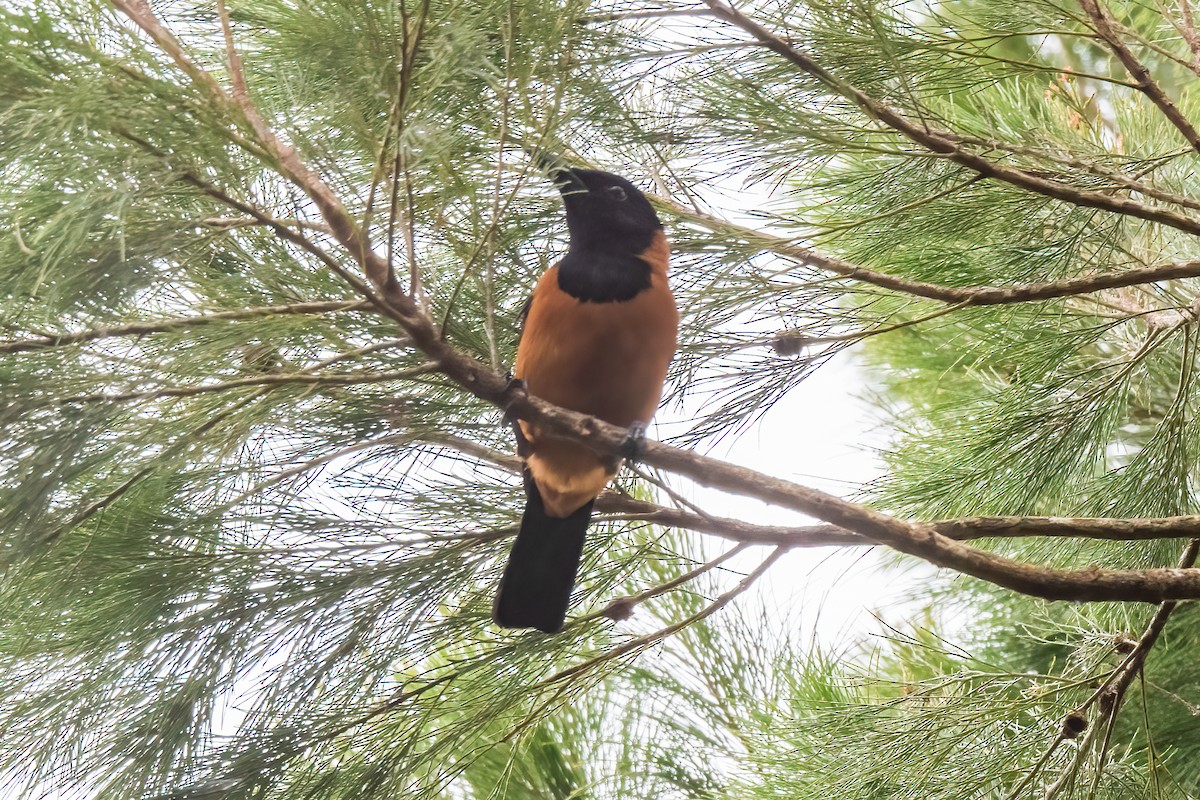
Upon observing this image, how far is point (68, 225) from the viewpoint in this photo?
39.2 inches

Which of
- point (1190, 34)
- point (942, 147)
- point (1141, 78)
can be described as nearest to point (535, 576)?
point (942, 147)

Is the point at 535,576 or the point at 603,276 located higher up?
the point at 603,276

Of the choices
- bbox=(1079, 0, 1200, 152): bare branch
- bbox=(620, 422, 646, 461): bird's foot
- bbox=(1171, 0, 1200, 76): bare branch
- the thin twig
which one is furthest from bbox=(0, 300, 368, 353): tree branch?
bbox=(1171, 0, 1200, 76): bare branch

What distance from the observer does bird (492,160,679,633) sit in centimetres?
173

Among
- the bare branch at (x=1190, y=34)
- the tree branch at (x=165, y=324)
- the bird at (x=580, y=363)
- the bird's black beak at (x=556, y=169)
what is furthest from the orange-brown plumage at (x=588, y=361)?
the bare branch at (x=1190, y=34)

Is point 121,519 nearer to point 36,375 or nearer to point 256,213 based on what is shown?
point 36,375

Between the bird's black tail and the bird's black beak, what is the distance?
0.44 m

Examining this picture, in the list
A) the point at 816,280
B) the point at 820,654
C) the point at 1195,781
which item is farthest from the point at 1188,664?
the point at 816,280

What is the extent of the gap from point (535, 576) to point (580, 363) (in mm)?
312

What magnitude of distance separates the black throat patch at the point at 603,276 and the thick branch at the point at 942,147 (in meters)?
0.37

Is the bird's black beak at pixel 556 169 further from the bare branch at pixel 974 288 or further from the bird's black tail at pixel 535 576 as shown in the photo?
the bird's black tail at pixel 535 576

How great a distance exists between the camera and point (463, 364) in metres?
1.29

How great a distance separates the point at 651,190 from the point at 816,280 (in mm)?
352

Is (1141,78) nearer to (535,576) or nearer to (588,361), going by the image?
(588,361)
